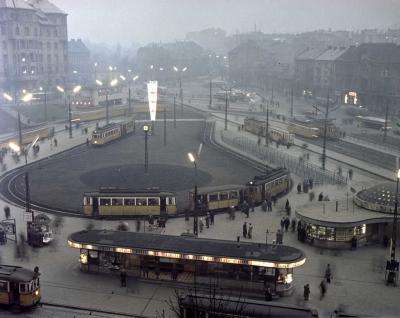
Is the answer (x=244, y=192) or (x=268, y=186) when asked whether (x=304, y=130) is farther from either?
(x=244, y=192)

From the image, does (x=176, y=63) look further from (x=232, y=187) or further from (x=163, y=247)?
(x=163, y=247)

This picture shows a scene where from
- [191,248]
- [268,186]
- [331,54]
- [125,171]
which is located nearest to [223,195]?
[268,186]

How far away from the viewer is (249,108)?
97.0 metres

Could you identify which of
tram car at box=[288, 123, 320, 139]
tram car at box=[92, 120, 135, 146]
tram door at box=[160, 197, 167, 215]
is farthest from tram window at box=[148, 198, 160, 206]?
tram car at box=[288, 123, 320, 139]

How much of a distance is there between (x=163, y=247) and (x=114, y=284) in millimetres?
2939

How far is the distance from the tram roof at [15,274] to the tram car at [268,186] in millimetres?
18924

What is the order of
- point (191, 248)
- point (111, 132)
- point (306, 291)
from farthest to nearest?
point (111, 132) < point (191, 248) < point (306, 291)

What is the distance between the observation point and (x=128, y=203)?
35188mm

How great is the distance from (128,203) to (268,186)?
10.5 metres

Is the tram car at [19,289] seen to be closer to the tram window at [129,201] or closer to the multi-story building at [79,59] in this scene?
the tram window at [129,201]

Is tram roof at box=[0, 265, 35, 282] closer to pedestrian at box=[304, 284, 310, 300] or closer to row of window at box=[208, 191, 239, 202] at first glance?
pedestrian at box=[304, 284, 310, 300]

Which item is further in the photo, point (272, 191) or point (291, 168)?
point (291, 168)

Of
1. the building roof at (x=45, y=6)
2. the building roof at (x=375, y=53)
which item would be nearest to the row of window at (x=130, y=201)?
the building roof at (x=375, y=53)

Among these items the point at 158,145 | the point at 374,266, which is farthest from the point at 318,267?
the point at 158,145
